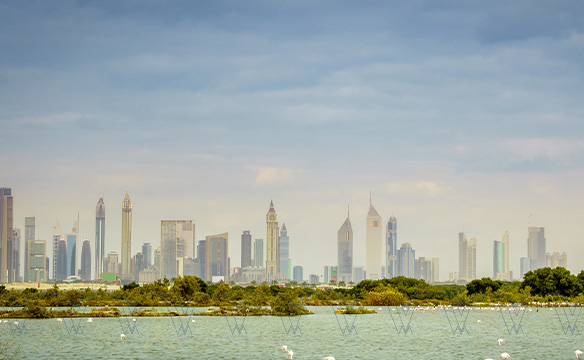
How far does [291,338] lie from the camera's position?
68000 millimetres

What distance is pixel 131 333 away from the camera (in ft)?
236

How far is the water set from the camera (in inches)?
2229

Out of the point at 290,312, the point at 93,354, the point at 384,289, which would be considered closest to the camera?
the point at 93,354

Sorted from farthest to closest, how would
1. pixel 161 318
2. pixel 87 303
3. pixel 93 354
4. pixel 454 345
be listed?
pixel 87 303 → pixel 161 318 → pixel 454 345 → pixel 93 354

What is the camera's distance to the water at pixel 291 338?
56.6 metres

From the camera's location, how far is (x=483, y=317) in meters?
97.8

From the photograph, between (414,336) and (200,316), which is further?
(200,316)

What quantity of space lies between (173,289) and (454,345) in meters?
71.9

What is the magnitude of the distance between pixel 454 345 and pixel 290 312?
39623 millimetres

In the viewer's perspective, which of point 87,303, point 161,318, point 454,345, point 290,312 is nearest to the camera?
point 454,345

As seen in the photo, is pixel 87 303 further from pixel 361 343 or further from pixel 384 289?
pixel 361 343

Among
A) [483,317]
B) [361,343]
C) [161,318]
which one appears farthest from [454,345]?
Answer: [161,318]

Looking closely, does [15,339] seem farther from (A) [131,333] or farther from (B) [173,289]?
(B) [173,289]

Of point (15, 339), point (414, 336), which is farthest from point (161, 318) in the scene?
point (414, 336)
